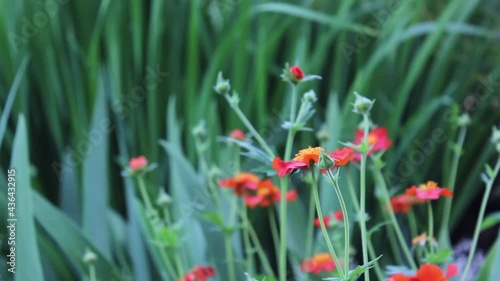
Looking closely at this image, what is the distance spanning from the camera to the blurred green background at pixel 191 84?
116 centimetres

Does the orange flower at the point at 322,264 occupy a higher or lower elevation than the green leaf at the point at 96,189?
lower

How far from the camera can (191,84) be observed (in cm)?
121

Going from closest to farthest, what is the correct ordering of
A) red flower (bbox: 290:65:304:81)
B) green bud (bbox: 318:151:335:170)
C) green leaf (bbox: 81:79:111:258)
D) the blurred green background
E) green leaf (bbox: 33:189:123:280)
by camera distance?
green bud (bbox: 318:151:335:170) < red flower (bbox: 290:65:304:81) < green leaf (bbox: 33:189:123:280) < green leaf (bbox: 81:79:111:258) < the blurred green background

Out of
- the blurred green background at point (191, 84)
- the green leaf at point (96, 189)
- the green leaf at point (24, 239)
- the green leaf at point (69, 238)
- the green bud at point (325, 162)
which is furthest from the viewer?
the blurred green background at point (191, 84)

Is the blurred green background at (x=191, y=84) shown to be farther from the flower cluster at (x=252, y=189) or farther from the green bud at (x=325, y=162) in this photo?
the green bud at (x=325, y=162)

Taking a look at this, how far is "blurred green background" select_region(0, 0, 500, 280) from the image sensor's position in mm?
1157

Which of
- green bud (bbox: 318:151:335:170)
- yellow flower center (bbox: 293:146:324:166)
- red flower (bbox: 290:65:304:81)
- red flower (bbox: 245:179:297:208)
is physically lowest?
red flower (bbox: 245:179:297:208)

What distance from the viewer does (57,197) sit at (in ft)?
4.05

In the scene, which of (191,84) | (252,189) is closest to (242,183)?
(252,189)

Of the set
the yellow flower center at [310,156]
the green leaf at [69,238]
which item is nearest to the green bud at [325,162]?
the yellow flower center at [310,156]

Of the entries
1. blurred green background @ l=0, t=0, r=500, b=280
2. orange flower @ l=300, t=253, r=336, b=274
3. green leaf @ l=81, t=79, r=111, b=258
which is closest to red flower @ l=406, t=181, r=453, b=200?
orange flower @ l=300, t=253, r=336, b=274

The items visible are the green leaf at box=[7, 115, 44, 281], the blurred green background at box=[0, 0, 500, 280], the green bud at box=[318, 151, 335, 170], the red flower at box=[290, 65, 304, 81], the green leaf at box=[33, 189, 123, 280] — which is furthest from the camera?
the blurred green background at box=[0, 0, 500, 280]

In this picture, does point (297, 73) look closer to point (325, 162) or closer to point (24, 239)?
point (325, 162)

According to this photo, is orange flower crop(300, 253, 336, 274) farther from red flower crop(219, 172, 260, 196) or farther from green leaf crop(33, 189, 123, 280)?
green leaf crop(33, 189, 123, 280)
